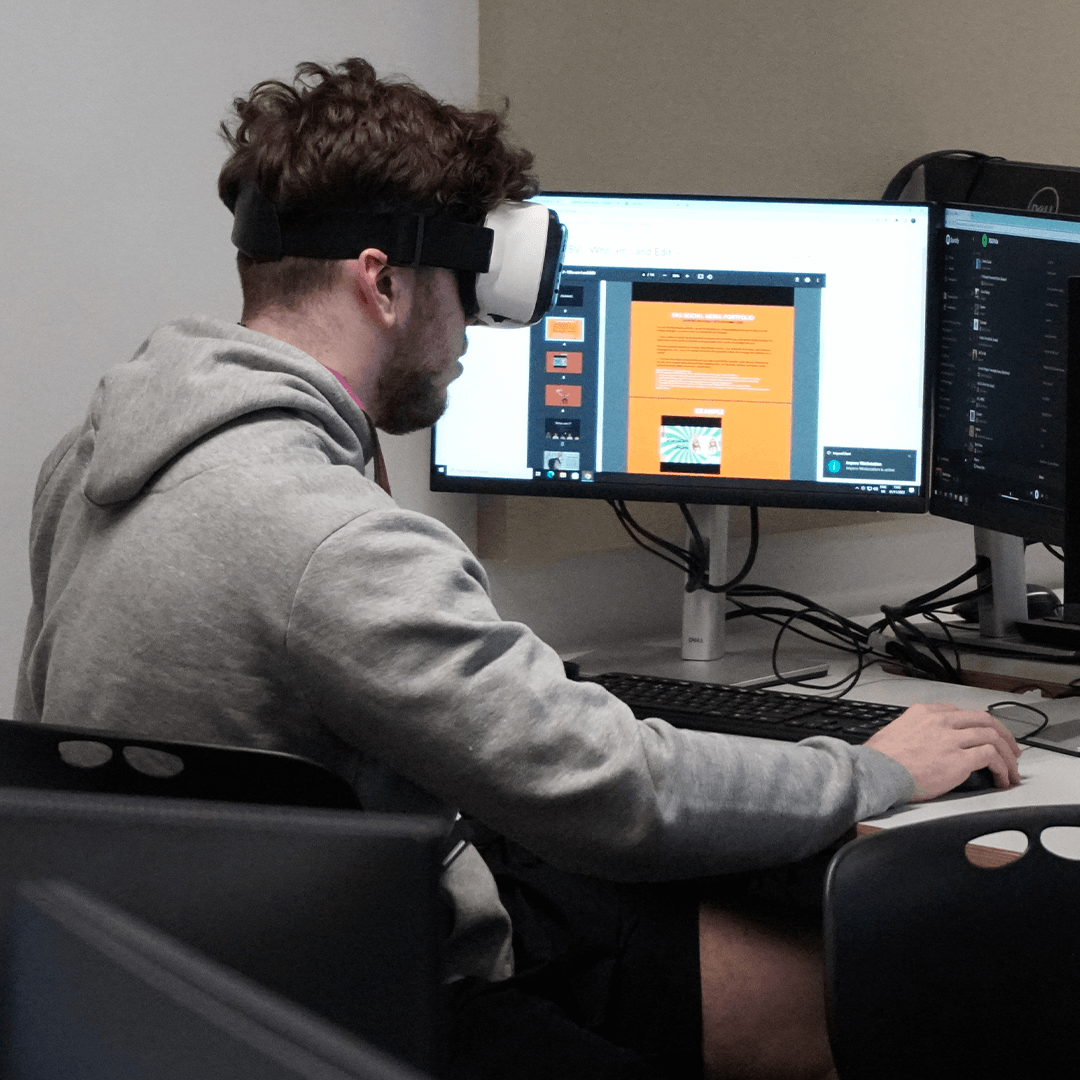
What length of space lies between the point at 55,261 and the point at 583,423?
0.66 m

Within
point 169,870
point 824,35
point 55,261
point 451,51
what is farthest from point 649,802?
point 824,35

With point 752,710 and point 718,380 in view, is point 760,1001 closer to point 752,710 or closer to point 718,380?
point 752,710

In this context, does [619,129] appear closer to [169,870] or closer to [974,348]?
[974,348]

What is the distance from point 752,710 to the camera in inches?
58.6

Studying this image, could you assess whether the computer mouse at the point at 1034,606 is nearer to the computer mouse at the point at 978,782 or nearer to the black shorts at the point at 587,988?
the computer mouse at the point at 978,782

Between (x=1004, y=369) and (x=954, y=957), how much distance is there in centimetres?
92

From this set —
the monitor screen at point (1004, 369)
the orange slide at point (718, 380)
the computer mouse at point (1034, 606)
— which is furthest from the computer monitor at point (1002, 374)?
the orange slide at point (718, 380)

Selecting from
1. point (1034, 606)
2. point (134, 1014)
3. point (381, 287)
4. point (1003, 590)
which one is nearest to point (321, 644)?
point (381, 287)

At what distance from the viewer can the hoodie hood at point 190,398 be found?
1011mm

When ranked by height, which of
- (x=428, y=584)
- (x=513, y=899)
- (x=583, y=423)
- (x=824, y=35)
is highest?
(x=824, y=35)

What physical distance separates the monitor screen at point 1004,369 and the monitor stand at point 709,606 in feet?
0.94

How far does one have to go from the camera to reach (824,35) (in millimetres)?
2115

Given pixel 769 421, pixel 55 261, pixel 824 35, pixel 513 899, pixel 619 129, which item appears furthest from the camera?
pixel 824 35

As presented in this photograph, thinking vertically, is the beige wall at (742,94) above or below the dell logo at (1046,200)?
above
